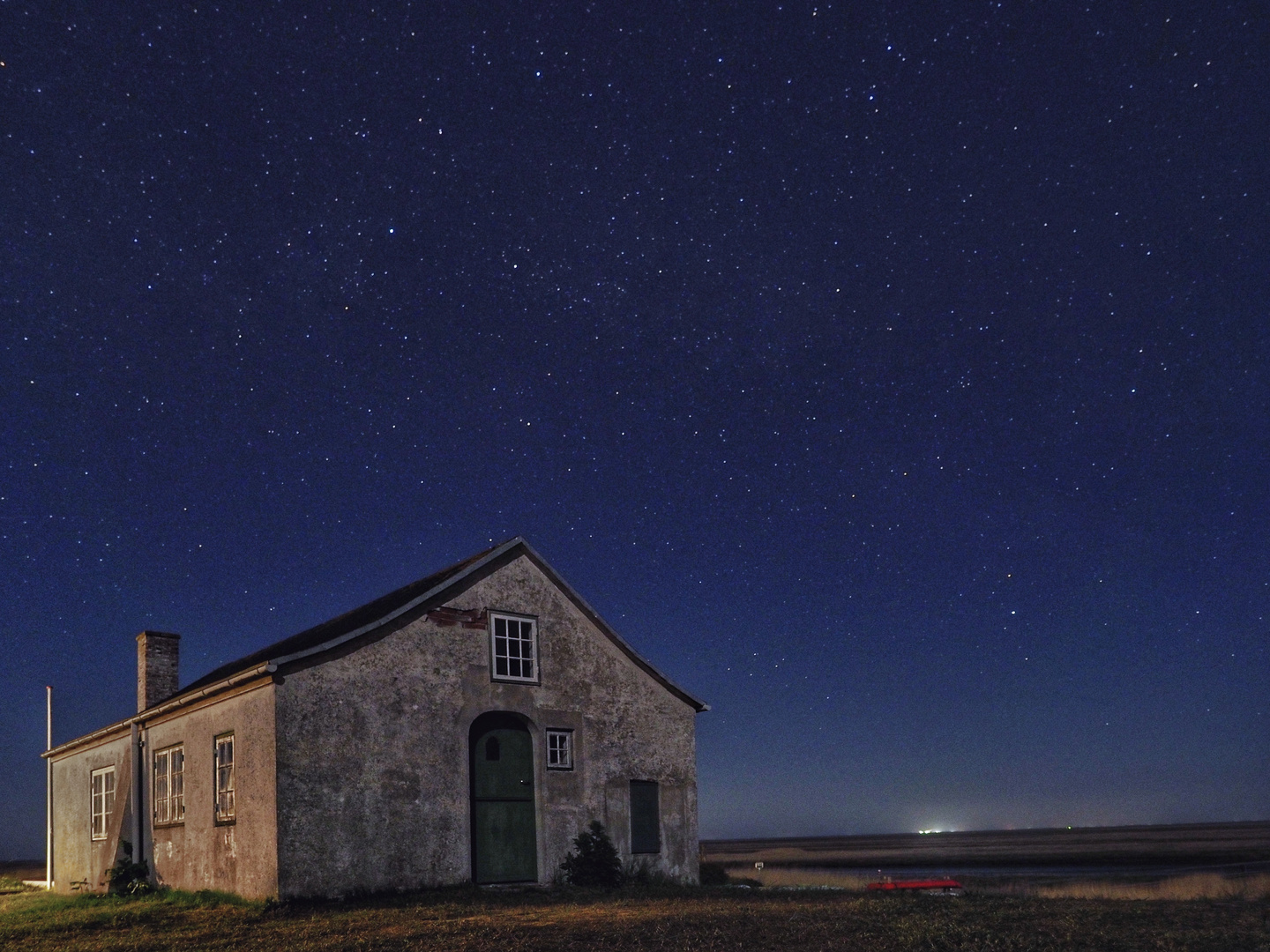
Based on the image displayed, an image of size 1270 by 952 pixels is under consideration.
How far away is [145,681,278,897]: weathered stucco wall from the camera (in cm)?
1712

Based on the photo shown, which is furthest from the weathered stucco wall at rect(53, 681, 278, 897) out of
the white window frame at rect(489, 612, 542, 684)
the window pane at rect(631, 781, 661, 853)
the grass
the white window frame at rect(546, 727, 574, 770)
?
the window pane at rect(631, 781, 661, 853)

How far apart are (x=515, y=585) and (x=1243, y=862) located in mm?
41998

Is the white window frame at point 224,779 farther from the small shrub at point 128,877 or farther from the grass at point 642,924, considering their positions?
the small shrub at point 128,877

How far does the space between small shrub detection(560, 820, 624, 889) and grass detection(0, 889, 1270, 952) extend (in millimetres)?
1729

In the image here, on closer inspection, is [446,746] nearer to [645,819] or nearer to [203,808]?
[203,808]

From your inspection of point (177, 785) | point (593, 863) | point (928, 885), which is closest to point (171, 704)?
point (177, 785)

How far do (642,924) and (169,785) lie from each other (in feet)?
39.4

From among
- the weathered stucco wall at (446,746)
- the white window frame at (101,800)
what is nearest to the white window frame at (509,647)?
Result: the weathered stucco wall at (446,746)

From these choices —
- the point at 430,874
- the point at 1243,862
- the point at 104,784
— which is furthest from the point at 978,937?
the point at 1243,862

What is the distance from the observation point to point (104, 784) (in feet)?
79.8

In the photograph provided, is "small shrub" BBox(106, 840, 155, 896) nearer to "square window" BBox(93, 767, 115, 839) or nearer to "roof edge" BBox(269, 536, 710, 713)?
"square window" BBox(93, 767, 115, 839)

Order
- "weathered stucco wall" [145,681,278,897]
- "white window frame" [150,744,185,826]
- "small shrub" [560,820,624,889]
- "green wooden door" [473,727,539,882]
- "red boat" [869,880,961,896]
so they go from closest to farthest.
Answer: "weathered stucco wall" [145,681,278,897] → "green wooden door" [473,727,539,882] → "white window frame" [150,744,185,826] → "small shrub" [560,820,624,889] → "red boat" [869,880,961,896]

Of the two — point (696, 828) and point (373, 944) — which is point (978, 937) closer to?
point (373, 944)

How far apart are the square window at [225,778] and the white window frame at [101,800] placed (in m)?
6.16
